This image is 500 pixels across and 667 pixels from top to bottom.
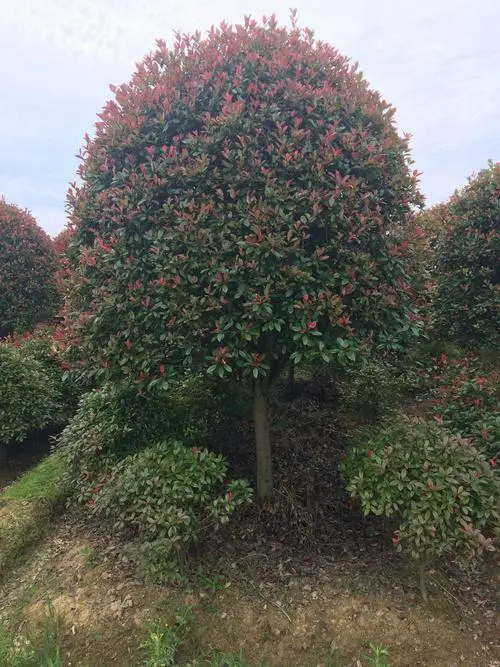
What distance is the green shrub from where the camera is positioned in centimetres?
443

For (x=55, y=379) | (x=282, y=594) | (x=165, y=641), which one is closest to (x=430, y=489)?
(x=282, y=594)

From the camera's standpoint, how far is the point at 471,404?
465cm

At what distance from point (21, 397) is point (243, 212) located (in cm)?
434

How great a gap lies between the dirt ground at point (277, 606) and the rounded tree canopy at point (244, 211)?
169 cm

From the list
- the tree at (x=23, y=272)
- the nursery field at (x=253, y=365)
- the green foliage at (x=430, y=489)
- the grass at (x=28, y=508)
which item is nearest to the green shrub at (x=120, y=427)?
the nursery field at (x=253, y=365)

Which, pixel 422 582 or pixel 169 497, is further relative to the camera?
pixel 422 582

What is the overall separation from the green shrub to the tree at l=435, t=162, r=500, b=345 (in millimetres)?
3533

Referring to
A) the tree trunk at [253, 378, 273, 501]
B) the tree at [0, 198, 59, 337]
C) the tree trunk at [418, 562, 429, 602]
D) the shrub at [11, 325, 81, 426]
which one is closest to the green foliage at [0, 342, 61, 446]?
the shrub at [11, 325, 81, 426]

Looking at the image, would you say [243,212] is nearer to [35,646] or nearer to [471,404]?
[471,404]

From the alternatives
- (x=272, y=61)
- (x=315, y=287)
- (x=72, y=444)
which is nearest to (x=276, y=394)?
(x=72, y=444)

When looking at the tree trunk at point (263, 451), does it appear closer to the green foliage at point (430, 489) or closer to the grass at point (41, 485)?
the green foliage at point (430, 489)

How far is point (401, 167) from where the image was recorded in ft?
12.3

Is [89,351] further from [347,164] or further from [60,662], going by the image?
[347,164]

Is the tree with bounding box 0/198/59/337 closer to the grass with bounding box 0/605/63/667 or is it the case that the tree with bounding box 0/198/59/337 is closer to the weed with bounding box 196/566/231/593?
the grass with bounding box 0/605/63/667
